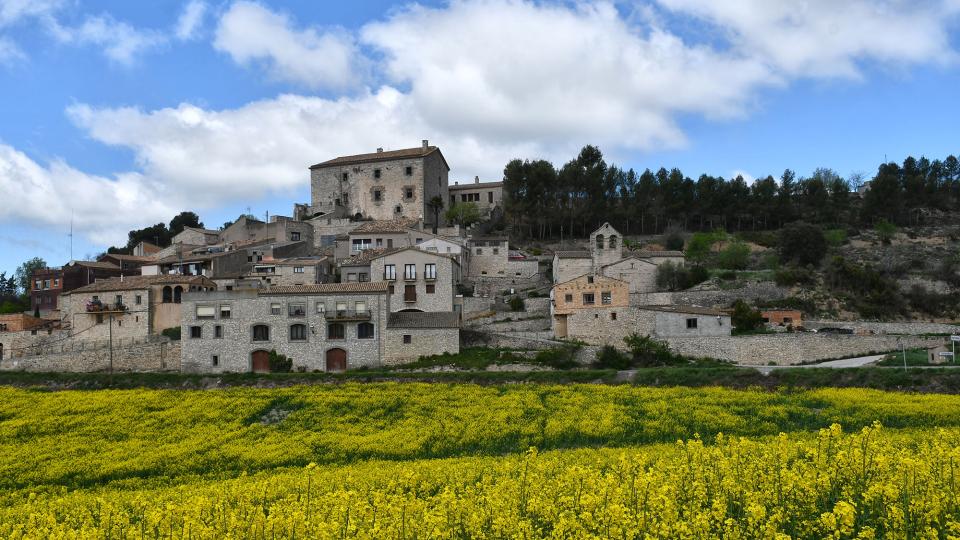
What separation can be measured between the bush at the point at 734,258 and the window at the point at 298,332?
3822 centimetres

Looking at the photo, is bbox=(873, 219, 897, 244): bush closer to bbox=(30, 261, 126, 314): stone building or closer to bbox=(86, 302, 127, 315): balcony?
bbox=(86, 302, 127, 315): balcony

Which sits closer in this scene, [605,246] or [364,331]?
[364,331]

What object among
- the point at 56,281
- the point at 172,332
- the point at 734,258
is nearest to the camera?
the point at 172,332

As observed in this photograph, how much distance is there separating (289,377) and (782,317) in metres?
35.1

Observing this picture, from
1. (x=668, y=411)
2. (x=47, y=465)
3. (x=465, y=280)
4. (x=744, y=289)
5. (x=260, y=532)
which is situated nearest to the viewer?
(x=260, y=532)

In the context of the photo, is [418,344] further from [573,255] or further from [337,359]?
[573,255]

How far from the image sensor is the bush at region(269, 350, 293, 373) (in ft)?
163

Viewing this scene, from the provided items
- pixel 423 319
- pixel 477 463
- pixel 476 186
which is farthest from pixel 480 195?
pixel 477 463

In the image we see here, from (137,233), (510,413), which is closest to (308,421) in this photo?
(510,413)

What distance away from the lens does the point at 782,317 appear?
52938 mm

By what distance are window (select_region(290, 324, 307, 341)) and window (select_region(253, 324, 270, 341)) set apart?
5.49 ft

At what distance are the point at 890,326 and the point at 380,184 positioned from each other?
55994 mm

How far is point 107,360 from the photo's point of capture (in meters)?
52.1

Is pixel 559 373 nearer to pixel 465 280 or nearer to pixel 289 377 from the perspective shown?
pixel 289 377
